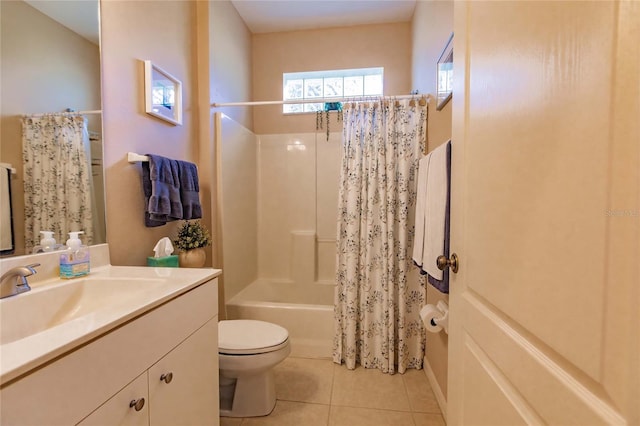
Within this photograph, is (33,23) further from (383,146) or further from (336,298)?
(336,298)

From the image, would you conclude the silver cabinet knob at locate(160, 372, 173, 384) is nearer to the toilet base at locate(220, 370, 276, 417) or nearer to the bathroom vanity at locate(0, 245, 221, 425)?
the bathroom vanity at locate(0, 245, 221, 425)

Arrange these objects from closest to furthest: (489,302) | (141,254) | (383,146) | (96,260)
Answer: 1. (489,302)
2. (96,260)
3. (141,254)
4. (383,146)

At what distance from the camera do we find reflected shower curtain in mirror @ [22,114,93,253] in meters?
0.93

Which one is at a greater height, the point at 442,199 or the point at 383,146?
the point at 383,146

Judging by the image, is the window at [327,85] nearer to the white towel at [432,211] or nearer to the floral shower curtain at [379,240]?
the floral shower curtain at [379,240]

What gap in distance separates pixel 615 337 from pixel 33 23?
1698 mm

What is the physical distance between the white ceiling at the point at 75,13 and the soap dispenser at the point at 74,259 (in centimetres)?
81

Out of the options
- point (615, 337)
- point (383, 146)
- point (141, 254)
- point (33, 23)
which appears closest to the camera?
point (615, 337)

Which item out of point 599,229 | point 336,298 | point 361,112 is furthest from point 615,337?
point 361,112

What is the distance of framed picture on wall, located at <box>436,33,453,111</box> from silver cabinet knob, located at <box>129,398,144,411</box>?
171cm

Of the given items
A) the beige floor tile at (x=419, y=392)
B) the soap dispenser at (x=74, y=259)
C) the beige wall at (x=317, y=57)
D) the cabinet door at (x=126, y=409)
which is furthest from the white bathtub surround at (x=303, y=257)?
the cabinet door at (x=126, y=409)

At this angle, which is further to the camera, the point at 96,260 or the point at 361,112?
the point at 361,112

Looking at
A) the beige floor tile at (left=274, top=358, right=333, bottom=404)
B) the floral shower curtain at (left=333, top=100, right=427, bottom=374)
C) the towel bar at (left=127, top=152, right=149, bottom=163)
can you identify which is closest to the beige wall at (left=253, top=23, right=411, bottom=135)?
the floral shower curtain at (left=333, top=100, right=427, bottom=374)

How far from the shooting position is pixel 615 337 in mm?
351
